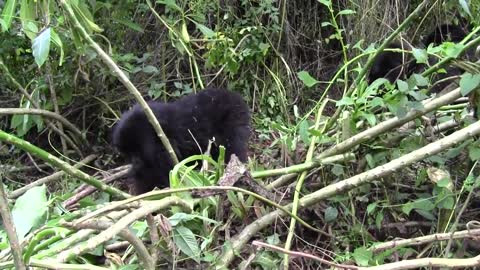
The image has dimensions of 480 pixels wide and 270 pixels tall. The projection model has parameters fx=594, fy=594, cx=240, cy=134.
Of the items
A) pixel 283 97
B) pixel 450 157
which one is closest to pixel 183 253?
pixel 450 157

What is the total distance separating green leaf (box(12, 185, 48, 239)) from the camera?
60.5 inches

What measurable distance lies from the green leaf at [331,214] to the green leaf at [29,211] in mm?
954

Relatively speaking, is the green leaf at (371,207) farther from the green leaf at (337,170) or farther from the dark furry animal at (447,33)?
the dark furry animal at (447,33)

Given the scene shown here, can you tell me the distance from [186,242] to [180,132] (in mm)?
1454

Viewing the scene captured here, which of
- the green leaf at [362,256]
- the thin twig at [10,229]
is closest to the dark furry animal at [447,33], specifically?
the green leaf at [362,256]

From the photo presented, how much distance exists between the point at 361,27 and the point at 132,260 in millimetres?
2810

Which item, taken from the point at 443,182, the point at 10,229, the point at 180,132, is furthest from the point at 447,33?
the point at 10,229

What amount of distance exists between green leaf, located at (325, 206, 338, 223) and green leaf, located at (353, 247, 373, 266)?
0.23m

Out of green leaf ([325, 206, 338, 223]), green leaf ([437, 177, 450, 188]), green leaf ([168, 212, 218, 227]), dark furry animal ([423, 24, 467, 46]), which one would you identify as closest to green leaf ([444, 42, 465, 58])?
green leaf ([437, 177, 450, 188])

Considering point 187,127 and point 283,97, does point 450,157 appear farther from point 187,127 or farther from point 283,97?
point 283,97

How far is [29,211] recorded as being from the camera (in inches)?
62.8

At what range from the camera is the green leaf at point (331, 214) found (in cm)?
206

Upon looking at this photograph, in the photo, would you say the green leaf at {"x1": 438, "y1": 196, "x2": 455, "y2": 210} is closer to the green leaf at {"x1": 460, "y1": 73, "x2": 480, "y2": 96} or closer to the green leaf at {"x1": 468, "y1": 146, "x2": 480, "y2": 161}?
the green leaf at {"x1": 468, "y1": 146, "x2": 480, "y2": 161}

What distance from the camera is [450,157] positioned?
2.04 metres
